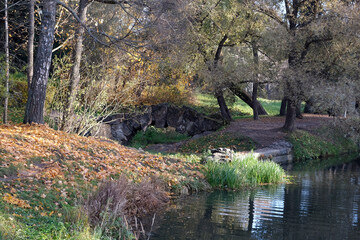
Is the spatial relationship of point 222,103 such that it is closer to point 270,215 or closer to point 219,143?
point 219,143

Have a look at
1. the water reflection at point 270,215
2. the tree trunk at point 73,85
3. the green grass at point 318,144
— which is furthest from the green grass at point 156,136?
the water reflection at point 270,215

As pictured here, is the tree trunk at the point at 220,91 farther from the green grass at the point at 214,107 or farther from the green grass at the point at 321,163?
the green grass at the point at 321,163

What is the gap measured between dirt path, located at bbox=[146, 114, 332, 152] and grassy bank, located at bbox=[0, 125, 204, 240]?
20.7 feet

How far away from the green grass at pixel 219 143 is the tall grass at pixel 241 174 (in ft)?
14.8

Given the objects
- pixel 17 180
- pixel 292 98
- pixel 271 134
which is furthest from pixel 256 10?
pixel 17 180

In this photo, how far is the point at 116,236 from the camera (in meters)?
6.63

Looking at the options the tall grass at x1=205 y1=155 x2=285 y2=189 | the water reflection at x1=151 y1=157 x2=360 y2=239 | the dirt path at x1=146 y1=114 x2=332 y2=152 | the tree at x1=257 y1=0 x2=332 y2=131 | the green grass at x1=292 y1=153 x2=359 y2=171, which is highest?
the tree at x1=257 y1=0 x2=332 y2=131

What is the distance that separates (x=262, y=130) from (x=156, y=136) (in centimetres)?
531

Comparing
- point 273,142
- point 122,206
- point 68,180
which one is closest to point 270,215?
point 122,206

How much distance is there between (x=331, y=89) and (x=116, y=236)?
43.6 feet

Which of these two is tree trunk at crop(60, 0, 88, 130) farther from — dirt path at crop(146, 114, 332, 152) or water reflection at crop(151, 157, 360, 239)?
dirt path at crop(146, 114, 332, 152)

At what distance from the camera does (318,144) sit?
68.4 feet

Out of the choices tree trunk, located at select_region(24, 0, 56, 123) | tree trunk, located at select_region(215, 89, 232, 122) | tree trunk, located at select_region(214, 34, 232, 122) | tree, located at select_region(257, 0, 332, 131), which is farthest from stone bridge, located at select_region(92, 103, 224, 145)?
tree trunk, located at select_region(24, 0, 56, 123)

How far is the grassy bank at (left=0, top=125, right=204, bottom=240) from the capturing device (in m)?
6.09
